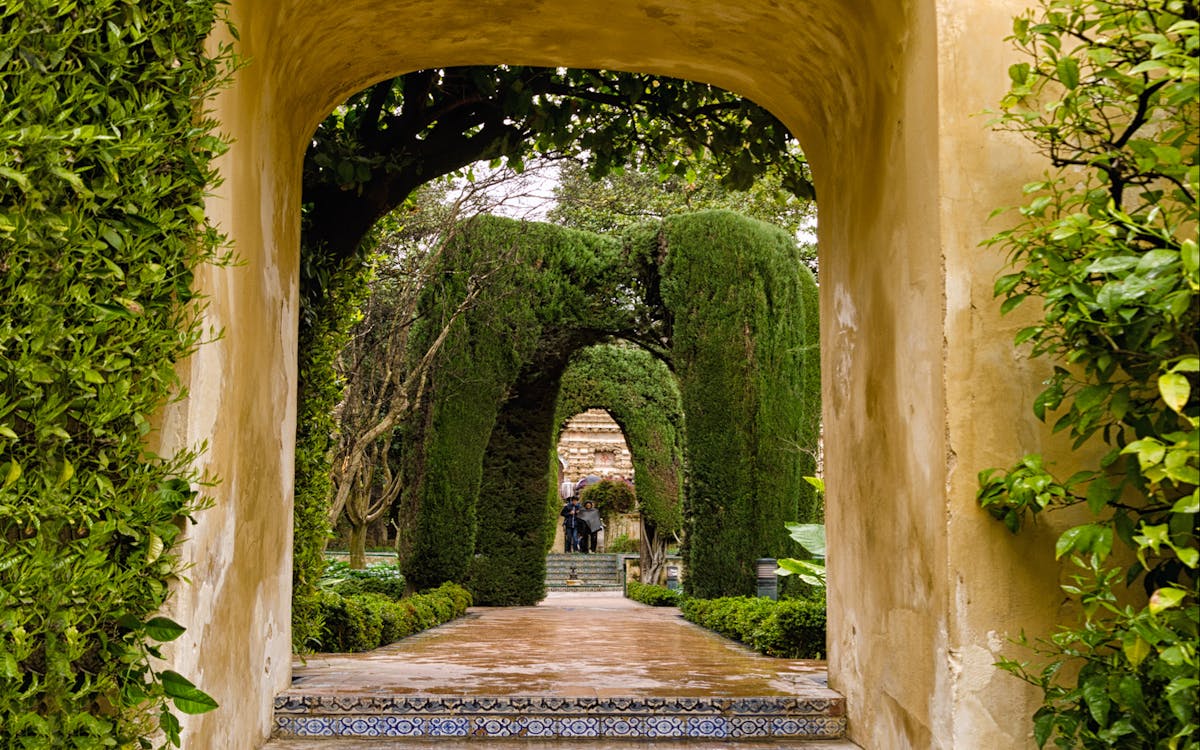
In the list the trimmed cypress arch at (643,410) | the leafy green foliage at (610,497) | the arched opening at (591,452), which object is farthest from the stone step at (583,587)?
the arched opening at (591,452)

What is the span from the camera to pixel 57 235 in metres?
2.04

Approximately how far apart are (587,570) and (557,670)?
1735 centimetres

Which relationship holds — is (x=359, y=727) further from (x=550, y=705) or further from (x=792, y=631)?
(x=792, y=631)

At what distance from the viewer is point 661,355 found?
37.1 feet

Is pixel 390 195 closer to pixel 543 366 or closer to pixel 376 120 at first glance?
→ pixel 376 120

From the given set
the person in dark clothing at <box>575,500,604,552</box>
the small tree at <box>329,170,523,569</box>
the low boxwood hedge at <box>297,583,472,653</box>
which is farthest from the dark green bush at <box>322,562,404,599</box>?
the person in dark clothing at <box>575,500,604,552</box>

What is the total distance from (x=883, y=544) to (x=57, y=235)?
231 cm

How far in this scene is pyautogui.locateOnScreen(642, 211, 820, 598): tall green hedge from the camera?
32.5 feet

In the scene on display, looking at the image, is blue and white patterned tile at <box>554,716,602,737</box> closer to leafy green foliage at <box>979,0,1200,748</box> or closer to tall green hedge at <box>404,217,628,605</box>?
leafy green foliage at <box>979,0,1200,748</box>

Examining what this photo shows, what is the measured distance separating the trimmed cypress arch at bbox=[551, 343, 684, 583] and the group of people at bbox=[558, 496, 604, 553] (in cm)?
521

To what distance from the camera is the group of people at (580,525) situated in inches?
883

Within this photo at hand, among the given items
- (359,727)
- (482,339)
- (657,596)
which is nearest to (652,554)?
(657,596)

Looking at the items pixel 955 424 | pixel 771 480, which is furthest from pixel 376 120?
pixel 771 480

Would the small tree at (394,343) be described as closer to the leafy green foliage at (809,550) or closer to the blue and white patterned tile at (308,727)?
the leafy green foliage at (809,550)
